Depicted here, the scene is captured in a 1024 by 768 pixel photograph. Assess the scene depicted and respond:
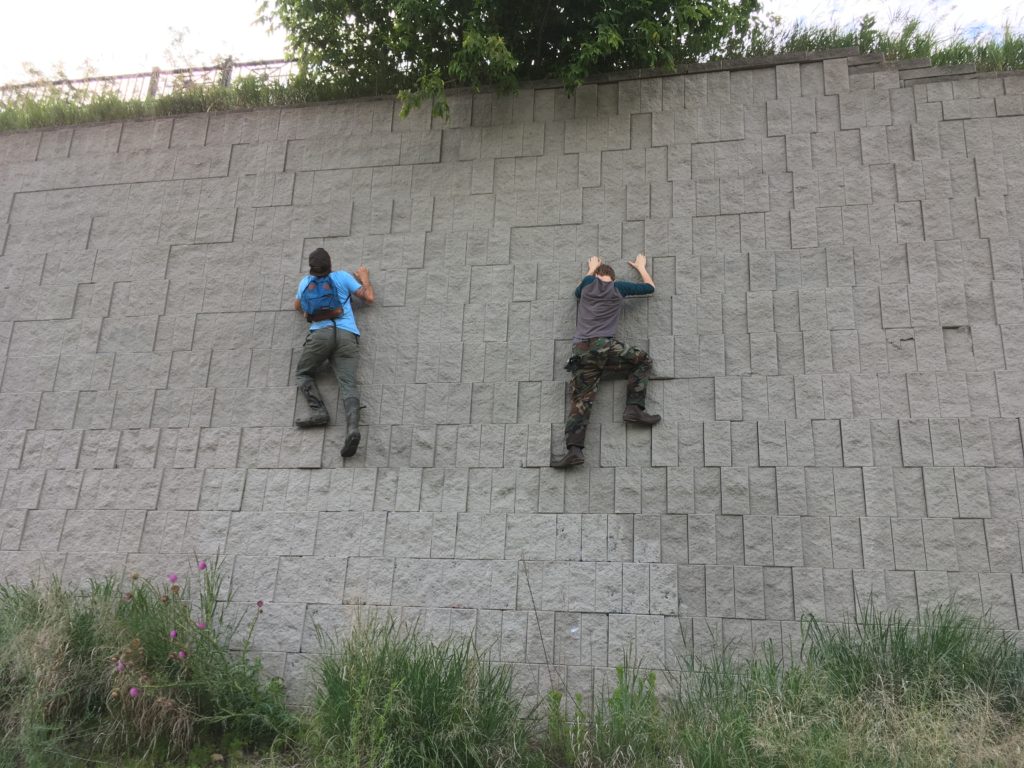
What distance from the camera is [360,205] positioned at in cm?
995

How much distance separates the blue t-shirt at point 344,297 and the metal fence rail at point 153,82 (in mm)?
2959

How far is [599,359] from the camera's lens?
8555 mm

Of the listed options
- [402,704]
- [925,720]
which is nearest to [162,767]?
[402,704]

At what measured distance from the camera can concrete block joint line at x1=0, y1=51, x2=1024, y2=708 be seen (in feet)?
26.1

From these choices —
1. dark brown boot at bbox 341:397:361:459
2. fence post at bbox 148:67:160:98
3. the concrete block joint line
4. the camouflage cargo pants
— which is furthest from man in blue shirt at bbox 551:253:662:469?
fence post at bbox 148:67:160:98

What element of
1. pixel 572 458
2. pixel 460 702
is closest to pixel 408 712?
pixel 460 702

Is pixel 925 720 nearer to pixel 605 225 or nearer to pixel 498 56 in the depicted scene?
pixel 605 225

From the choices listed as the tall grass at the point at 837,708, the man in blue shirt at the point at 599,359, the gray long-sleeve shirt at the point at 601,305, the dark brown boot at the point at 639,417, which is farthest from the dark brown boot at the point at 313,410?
the tall grass at the point at 837,708

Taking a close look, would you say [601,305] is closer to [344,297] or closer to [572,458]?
[572,458]

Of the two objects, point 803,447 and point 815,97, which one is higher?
point 815,97

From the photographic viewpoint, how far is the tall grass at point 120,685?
7148 millimetres

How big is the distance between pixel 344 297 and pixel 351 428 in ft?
4.33

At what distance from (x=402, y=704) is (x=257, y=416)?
12.3 feet

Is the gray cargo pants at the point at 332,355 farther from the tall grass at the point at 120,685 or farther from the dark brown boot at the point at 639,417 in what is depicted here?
the dark brown boot at the point at 639,417
